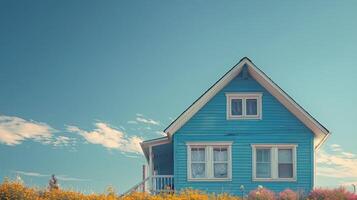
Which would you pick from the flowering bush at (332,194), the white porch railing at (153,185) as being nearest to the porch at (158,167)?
the white porch railing at (153,185)

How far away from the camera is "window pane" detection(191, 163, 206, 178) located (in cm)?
3262

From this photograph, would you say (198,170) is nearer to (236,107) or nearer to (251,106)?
(236,107)

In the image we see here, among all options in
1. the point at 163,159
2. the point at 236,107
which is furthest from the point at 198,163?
the point at 163,159

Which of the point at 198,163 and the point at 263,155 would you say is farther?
the point at 263,155

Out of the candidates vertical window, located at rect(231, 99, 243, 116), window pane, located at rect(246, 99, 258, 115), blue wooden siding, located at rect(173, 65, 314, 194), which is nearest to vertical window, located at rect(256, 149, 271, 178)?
blue wooden siding, located at rect(173, 65, 314, 194)

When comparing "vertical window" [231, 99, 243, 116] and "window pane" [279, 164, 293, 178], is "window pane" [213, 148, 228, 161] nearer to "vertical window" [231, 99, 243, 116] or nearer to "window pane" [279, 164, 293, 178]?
"vertical window" [231, 99, 243, 116]

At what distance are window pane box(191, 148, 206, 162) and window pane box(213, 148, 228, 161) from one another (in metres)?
0.69

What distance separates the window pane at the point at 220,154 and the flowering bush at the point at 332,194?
5.56 meters

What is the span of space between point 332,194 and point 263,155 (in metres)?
5.39

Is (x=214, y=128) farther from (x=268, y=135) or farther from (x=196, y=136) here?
(x=268, y=135)

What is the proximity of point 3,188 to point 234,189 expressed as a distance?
44.6 feet

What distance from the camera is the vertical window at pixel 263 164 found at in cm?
3275

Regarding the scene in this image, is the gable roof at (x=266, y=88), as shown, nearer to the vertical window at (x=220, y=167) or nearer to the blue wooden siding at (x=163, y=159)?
the vertical window at (x=220, y=167)

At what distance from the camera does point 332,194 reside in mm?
28531
